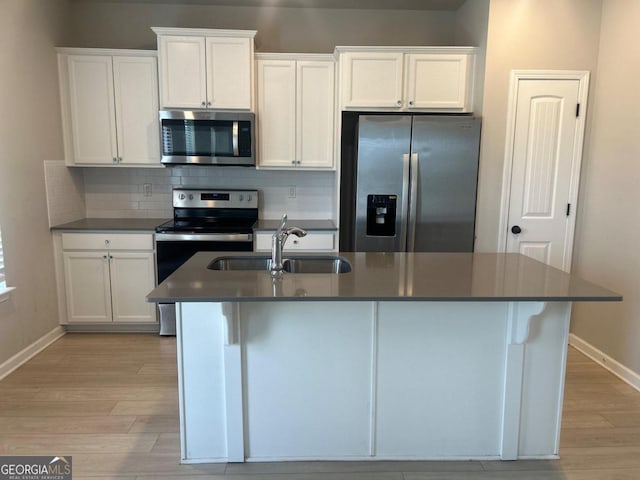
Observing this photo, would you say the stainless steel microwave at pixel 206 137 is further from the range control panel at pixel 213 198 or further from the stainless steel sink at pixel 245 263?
the stainless steel sink at pixel 245 263

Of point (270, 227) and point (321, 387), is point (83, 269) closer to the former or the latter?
point (270, 227)

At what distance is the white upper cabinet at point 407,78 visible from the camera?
3416 mm

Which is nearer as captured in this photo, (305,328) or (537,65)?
(305,328)

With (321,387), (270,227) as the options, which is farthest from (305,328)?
(270,227)

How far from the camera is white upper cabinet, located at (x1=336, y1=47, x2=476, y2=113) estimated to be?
3.42m

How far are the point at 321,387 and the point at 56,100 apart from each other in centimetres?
317

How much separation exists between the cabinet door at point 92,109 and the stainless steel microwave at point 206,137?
53cm

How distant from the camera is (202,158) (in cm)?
356

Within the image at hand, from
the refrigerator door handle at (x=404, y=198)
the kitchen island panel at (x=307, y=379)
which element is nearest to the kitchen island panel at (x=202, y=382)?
the kitchen island panel at (x=307, y=379)

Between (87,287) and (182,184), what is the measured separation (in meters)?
1.20

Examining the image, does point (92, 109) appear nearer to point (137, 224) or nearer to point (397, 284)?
point (137, 224)

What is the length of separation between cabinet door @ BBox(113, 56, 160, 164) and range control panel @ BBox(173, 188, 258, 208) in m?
0.40

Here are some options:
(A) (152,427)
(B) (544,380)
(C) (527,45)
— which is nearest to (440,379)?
(B) (544,380)

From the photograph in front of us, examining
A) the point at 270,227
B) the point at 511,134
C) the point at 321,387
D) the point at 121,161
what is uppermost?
the point at 511,134
